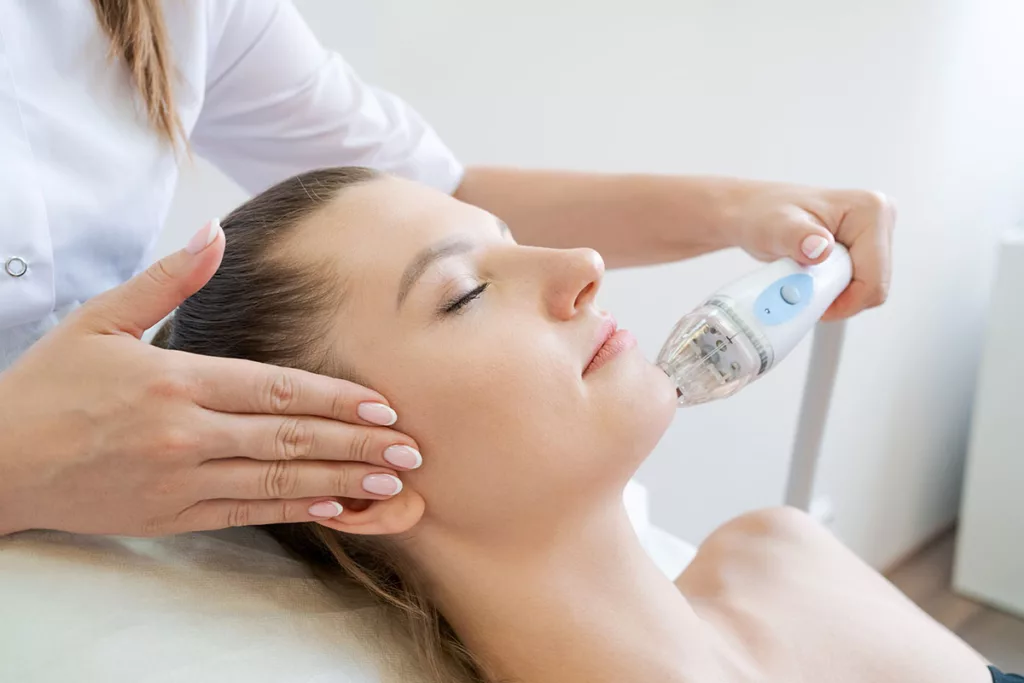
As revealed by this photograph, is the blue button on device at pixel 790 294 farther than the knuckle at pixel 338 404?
Yes

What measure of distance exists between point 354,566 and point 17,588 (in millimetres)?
309

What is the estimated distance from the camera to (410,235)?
0.82m

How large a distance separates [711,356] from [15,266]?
0.72 metres

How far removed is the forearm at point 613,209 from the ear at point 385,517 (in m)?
0.59

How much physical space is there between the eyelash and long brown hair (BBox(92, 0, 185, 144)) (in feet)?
1.36

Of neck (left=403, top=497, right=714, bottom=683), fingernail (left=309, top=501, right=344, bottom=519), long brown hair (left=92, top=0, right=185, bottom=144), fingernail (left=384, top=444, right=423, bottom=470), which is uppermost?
long brown hair (left=92, top=0, right=185, bottom=144)

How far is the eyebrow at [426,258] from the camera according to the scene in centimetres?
79

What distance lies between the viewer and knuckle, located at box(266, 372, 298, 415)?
68 centimetres

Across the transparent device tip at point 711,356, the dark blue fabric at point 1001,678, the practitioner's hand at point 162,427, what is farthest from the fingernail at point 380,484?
the dark blue fabric at point 1001,678

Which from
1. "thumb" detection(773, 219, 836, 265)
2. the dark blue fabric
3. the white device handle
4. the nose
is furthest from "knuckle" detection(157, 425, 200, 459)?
the dark blue fabric

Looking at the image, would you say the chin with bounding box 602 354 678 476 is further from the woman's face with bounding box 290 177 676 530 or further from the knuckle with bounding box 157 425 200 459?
the knuckle with bounding box 157 425 200 459

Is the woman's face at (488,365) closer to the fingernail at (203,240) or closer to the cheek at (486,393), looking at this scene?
the cheek at (486,393)

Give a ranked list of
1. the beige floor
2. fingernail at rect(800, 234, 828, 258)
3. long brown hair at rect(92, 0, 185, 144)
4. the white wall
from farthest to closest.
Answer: the beige floor → the white wall → fingernail at rect(800, 234, 828, 258) → long brown hair at rect(92, 0, 185, 144)

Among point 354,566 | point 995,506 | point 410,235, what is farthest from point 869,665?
point 995,506
